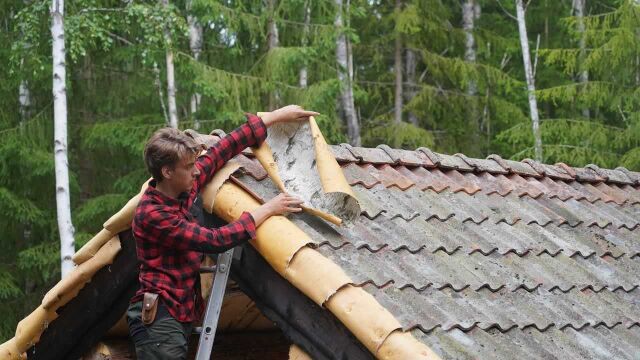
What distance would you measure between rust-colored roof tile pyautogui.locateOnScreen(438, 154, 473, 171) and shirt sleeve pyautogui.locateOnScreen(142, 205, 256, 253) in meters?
1.95

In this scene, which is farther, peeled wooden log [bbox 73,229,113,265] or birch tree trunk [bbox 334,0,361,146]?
birch tree trunk [bbox 334,0,361,146]

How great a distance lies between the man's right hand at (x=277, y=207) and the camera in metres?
3.97

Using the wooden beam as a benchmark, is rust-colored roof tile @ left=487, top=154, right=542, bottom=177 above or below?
above

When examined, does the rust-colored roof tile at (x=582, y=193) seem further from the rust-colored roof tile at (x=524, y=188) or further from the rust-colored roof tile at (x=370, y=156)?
the rust-colored roof tile at (x=370, y=156)

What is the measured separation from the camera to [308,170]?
440cm

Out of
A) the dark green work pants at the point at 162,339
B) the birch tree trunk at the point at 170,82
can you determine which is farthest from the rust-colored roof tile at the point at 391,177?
the birch tree trunk at the point at 170,82

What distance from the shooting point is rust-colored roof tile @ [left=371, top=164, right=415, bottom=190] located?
16.5ft

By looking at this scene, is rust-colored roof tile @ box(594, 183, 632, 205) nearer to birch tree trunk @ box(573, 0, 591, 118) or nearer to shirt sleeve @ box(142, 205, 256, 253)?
shirt sleeve @ box(142, 205, 256, 253)

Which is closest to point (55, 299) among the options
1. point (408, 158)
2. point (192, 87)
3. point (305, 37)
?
point (408, 158)

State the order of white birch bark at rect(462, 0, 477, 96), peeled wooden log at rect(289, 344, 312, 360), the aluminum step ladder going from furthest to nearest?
1. white birch bark at rect(462, 0, 477, 96)
2. the aluminum step ladder
3. peeled wooden log at rect(289, 344, 312, 360)

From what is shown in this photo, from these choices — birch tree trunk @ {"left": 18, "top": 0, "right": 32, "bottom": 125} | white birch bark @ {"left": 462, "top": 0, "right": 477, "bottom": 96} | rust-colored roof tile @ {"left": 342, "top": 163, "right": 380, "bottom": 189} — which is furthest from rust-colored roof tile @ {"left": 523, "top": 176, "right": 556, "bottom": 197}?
white birch bark @ {"left": 462, "top": 0, "right": 477, "bottom": 96}

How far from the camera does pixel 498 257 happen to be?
4.63 metres

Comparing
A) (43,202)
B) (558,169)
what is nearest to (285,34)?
(43,202)

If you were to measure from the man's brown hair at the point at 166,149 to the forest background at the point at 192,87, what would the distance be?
12733 millimetres
